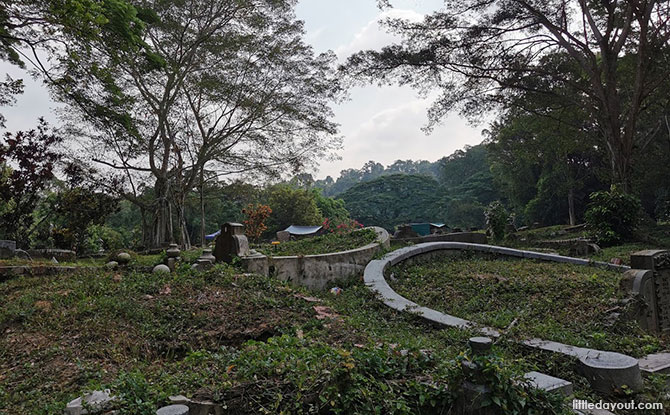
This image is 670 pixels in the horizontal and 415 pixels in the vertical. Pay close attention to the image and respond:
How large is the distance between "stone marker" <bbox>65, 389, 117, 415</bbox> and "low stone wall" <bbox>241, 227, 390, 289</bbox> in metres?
4.46

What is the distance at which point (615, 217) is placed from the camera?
40.0 feet

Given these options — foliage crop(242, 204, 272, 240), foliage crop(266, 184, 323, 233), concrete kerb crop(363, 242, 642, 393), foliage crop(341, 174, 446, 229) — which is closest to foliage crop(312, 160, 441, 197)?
foliage crop(341, 174, 446, 229)

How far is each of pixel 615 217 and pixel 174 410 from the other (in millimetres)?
14327

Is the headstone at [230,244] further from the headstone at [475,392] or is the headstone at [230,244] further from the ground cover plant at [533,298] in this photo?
the headstone at [475,392]

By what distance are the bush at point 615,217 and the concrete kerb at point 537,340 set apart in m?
5.05

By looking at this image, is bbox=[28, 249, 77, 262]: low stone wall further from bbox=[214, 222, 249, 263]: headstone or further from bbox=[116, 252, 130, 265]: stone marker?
bbox=[214, 222, 249, 263]: headstone

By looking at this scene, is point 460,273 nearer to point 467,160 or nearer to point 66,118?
point 66,118

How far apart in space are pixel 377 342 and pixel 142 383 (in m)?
Answer: 2.10

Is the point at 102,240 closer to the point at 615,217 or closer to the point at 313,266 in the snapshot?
the point at 313,266

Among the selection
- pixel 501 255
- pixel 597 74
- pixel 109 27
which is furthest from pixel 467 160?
pixel 109 27

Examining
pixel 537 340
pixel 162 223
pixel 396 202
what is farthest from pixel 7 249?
pixel 396 202

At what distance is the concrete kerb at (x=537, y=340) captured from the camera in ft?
9.09

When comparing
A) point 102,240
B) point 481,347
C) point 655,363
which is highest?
point 102,240

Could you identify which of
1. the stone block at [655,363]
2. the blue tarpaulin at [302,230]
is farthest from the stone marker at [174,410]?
the blue tarpaulin at [302,230]
